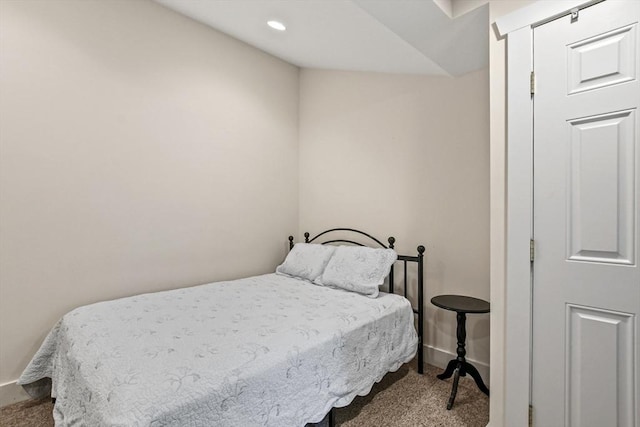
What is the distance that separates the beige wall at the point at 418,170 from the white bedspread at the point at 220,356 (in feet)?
1.85

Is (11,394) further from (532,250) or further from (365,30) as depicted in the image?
(365,30)

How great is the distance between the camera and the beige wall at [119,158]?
2.05 meters

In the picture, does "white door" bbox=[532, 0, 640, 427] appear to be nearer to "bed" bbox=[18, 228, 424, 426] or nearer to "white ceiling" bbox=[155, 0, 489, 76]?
"white ceiling" bbox=[155, 0, 489, 76]

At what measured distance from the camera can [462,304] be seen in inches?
85.9

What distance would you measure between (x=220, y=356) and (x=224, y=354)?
0.02m

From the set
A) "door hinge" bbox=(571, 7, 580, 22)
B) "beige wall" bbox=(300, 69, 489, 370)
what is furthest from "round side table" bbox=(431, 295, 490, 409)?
"door hinge" bbox=(571, 7, 580, 22)

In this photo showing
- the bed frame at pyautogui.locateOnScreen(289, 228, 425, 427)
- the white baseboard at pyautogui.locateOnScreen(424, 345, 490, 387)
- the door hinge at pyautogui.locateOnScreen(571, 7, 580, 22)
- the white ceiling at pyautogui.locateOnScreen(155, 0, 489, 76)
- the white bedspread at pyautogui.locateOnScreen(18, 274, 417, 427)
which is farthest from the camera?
the bed frame at pyautogui.locateOnScreen(289, 228, 425, 427)

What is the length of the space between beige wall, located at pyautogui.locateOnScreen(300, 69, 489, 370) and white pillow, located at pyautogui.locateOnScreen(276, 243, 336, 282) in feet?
1.43

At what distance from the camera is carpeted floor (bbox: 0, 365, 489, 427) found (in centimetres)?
188

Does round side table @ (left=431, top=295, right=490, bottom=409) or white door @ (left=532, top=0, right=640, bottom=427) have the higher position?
white door @ (left=532, top=0, right=640, bottom=427)

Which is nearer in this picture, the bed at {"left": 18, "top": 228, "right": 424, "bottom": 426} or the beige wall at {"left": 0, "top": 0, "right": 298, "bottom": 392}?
the bed at {"left": 18, "top": 228, "right": 424, "bottom": 426}

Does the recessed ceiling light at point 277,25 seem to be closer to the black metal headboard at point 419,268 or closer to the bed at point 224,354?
the black metal headboard at point 419,268

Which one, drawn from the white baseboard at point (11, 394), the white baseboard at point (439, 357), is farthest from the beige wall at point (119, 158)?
the white baseboard at point (439, 357)

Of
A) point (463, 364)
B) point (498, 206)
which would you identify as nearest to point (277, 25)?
point (498, 206)
